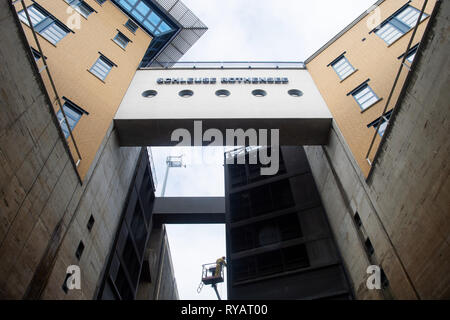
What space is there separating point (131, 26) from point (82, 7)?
4798 mm

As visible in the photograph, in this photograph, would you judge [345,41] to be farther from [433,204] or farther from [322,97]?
[433,204]

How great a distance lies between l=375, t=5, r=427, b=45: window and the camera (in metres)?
16.7

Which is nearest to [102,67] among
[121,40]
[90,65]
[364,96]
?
[90,65]

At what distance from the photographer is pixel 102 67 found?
63.6 feet

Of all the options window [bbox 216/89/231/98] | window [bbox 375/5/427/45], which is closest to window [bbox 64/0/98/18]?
window [bbox 216/89/231/98]

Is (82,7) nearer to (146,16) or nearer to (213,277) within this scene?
(146,16)

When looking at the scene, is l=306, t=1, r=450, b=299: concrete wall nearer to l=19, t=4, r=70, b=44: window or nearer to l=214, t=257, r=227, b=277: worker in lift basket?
l=19, t=4, r=70, b=44: window

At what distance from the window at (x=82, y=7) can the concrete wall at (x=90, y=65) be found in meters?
0.34

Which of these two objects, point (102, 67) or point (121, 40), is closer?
point (102, 67)

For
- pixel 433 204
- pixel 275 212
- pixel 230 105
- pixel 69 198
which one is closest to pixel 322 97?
pixel 230 105

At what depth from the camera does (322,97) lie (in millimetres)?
19828

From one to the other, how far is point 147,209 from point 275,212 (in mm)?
10853

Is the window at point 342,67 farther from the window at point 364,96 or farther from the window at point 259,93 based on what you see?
the window at point 259,93
